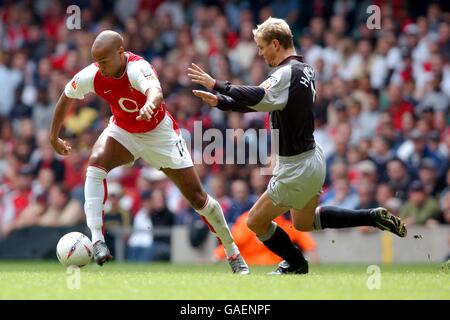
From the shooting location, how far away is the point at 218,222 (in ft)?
31.6

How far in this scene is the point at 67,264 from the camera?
942 centimetres

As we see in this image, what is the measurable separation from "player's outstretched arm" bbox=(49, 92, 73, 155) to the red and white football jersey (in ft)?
0.38

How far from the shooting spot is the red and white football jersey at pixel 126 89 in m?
9.20

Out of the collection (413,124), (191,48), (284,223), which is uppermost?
(191,48)

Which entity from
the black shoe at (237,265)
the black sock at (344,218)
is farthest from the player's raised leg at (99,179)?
the black sock at (344,218)

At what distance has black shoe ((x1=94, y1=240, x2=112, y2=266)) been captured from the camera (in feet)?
29.3

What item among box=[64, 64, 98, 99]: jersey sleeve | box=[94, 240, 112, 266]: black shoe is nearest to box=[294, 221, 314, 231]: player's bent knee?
box=[94, 240, 112, 266]: black shoe

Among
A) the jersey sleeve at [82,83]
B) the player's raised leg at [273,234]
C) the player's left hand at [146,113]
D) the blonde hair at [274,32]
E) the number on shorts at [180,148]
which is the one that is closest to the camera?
the player's left hand at [146,113]

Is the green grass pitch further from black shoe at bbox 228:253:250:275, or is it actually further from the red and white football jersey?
the red and white football jersey

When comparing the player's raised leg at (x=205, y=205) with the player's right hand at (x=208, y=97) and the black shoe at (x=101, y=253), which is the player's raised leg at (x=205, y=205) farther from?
the player's right hand at (x=208, y=97)

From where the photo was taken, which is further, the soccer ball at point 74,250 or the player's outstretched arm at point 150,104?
the soccer ball at point 74,250
